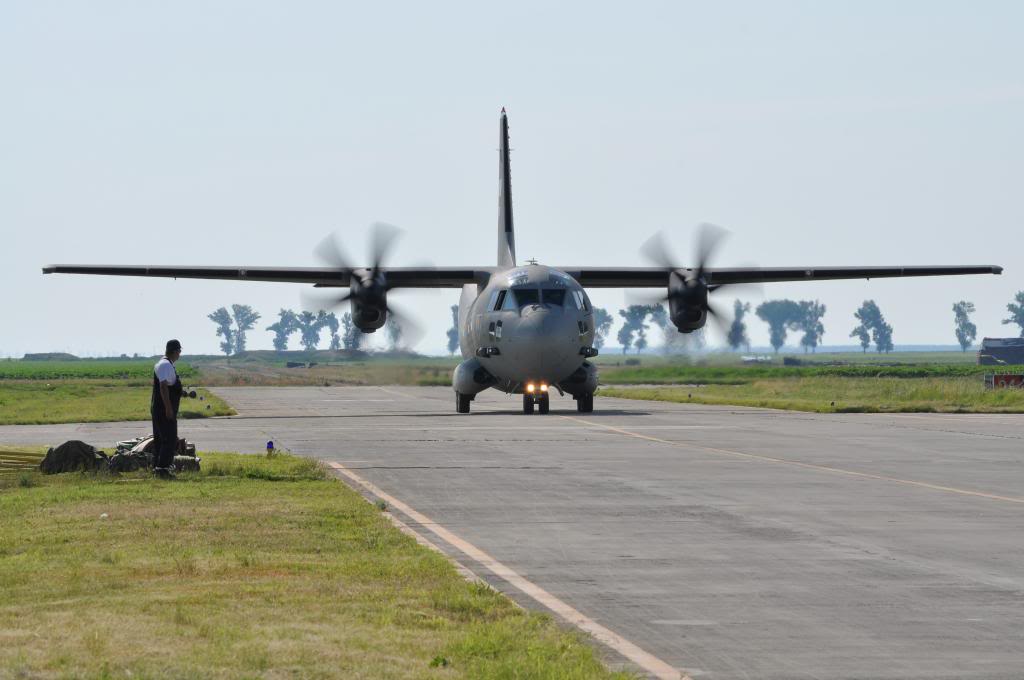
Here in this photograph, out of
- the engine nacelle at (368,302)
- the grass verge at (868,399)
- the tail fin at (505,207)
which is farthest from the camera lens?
the tail fin at (505,207)

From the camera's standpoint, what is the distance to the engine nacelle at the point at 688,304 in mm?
44625

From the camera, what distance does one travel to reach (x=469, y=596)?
959 cm

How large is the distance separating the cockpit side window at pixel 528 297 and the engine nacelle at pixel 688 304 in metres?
6.66

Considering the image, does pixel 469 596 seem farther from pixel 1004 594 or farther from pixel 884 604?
pixel 1004 594

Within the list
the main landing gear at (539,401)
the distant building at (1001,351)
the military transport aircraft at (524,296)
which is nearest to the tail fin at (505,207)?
the military transport aircraft at (524,296)

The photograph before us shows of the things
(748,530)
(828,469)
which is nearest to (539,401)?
(828,469)

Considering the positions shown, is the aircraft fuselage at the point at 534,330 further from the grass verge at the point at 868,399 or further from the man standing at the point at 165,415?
the man standing at the point at 165,415

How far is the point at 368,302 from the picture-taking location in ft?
143

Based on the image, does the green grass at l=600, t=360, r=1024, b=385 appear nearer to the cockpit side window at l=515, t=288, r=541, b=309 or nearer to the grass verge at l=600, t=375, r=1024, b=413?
the grass verge at l=600, t=375, r=1024, b=413

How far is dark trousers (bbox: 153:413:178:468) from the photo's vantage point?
18703mm

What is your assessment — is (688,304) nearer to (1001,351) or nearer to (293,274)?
(293,274)

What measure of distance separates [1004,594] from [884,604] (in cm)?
105

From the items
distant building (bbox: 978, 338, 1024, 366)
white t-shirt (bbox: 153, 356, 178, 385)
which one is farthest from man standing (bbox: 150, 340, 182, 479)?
distant building (bbox: 978, 338, 1024, 366)

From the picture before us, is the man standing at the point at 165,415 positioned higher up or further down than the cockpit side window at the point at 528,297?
further down
